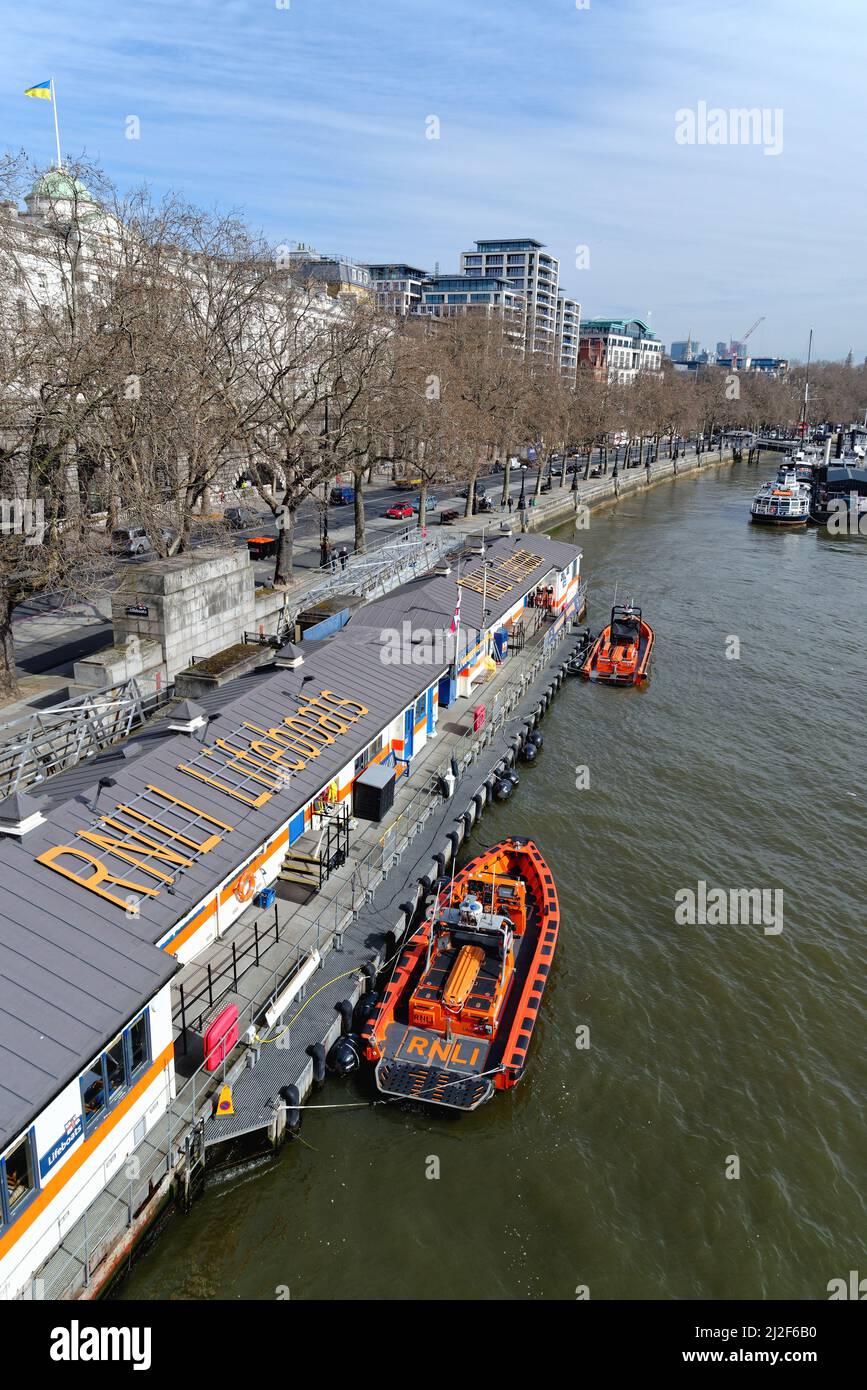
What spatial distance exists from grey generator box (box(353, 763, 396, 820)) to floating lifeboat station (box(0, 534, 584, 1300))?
0.08 metres

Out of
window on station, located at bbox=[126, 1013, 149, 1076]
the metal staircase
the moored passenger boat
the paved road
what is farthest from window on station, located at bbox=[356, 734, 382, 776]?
the moored passenger boat

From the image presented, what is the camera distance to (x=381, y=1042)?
21297 millimetres

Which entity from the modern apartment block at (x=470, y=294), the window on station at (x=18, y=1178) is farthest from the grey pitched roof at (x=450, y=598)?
the modern apartment block at (x=470, y=294)

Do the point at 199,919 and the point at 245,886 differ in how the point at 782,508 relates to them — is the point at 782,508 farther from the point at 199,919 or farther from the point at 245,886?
the point at 199,919

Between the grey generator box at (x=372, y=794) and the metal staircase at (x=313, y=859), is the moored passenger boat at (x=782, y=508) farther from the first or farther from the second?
the metal staircase at (x=313, y=859)

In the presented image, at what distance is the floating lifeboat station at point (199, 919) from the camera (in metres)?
15.1

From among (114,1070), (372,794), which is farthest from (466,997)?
(114,1070)

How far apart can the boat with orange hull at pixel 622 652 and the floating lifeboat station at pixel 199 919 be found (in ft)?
47.2

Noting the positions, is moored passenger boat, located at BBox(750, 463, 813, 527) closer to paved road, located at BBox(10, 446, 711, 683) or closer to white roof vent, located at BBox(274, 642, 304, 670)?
paved road, located at BBox(10, 446, 711, 683)

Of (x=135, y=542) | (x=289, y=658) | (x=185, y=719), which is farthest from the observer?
(x=135, y=542)

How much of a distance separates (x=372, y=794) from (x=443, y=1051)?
32.3ft

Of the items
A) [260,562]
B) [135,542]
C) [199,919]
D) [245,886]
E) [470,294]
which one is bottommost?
[245,886]

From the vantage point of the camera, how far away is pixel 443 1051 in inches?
839
